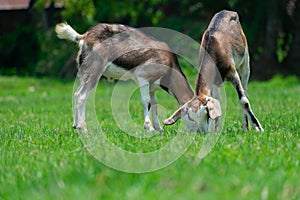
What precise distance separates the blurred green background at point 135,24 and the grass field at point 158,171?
11.6 m

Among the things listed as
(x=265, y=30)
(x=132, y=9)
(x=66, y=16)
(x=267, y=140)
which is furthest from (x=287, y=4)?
(x=267, y=140)

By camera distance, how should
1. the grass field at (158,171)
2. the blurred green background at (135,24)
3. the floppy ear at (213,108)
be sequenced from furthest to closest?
the blurred green background at (135,24) < the floppy ear at (213,108) < the grass field at (158,171)

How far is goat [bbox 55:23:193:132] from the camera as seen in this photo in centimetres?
915

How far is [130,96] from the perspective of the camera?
16172mm

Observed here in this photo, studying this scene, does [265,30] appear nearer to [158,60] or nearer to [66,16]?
[66,16]

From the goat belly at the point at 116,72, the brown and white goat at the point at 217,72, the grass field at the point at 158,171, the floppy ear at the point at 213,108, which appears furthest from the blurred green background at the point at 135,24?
the floppy ear at the point at 213,108

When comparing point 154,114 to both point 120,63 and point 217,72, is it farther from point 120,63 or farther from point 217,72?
point 217,72

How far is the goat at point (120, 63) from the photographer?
9.15 metres

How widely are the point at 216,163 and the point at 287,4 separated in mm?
16654

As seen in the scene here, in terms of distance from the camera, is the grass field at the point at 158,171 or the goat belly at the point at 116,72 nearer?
the grass field at the point at 158,171

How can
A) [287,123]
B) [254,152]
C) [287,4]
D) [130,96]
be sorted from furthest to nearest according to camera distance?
[287,4] < [130,96] < [287,123] < [254,152]

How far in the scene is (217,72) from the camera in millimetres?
8305

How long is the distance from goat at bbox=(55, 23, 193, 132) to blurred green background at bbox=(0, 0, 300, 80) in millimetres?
12198

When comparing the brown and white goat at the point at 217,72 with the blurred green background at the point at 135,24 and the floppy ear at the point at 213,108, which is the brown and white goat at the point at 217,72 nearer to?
the floppy ear at the point at 213,108
